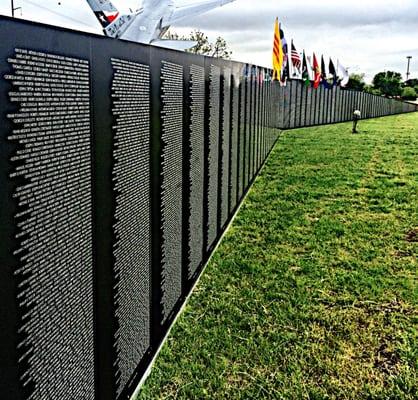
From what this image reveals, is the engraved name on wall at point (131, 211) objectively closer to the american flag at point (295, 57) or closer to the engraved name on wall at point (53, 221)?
the engraved name on wall at point (53, 221)

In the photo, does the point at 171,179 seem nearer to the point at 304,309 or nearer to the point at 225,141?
the point at 304,309

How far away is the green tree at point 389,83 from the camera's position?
202 feet

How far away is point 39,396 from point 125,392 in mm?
1263

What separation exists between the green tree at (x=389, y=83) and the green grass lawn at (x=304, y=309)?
56.2m

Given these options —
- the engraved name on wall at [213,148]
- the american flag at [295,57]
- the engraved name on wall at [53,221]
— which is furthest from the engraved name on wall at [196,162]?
the american flag at [295,57]

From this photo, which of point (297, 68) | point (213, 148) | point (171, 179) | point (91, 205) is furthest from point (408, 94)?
point (91, 205)

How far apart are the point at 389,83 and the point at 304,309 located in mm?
62119

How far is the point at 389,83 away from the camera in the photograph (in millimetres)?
62188

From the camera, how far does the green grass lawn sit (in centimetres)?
368

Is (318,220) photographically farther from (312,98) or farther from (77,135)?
(312,98)

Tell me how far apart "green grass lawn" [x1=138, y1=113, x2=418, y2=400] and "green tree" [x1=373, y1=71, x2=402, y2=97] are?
56.2m

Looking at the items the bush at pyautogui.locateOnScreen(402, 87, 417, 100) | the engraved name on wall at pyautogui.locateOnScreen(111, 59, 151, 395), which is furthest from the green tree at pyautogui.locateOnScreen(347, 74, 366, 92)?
the engraved name on wall at pyautogui.locateOnScreen(111, 59, 151, 395)

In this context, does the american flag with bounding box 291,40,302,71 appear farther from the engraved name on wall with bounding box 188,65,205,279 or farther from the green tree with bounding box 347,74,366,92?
the green tree with bounding box 347,74,366,92

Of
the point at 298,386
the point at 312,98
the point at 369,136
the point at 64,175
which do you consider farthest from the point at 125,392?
the point at 312,98
